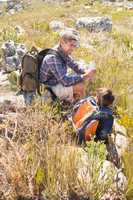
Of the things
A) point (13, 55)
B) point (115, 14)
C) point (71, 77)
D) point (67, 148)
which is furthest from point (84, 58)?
point (115, 14)

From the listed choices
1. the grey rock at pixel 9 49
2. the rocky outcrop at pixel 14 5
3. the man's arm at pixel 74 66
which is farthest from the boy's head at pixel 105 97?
the rocky outcrop at pixel 14 5

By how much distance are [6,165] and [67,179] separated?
478 mm

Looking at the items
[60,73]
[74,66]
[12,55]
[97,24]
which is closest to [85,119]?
[60,73]

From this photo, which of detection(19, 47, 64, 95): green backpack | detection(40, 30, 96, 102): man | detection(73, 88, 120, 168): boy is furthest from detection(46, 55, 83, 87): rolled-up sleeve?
detection(73, 88, 120, 168): boy

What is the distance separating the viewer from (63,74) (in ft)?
17.6

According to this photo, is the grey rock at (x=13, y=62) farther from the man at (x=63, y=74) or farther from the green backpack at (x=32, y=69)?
the man at (x=63, y=74)

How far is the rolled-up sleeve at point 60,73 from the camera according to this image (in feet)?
17.5

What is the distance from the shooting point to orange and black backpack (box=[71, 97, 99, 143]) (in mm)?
4582

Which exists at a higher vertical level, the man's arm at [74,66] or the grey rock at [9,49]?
the man's arm at [74,66]

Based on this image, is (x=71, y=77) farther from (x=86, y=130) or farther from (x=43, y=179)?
(x=43, y=179)

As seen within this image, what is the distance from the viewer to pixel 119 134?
4.97 metres

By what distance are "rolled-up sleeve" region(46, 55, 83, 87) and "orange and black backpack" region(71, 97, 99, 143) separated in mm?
449

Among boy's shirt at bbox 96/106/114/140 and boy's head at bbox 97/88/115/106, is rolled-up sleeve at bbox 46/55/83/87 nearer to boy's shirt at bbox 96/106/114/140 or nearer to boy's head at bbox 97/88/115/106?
boy's head at bbox 97/88/115/106

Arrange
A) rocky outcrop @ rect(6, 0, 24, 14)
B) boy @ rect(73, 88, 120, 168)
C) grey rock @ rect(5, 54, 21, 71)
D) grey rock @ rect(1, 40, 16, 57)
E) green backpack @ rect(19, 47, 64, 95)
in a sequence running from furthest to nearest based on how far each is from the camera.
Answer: rocky outcrop @ rect(6, 0, 24, 14) < grey rock @ rect(1, 40, 16, 57) < grey rock @ rect(5, 54, 21, 71) < green backpack @ rect(19, 47, 64, 95) < boy @ rect(73, 88, 120, 168)
